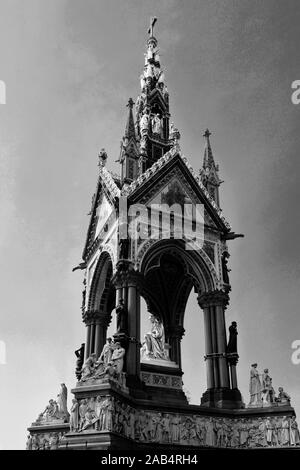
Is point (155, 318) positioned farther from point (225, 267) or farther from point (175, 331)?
point (225, 267)

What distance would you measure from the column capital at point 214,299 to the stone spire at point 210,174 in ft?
14.6

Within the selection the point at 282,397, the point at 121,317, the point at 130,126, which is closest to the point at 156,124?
the point at 130,126

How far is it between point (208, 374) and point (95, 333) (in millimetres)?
4914

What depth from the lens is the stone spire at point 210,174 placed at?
74.0 feet

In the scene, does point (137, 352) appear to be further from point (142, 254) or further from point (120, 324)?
point (142, 254)

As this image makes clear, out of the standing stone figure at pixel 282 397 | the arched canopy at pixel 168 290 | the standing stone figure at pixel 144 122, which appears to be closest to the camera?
the standing stone figure at pixel 282 397

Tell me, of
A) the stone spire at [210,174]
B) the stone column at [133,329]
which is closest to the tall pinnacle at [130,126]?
the stone spire at [210,174]

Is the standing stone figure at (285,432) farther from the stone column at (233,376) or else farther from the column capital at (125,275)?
the column capital at (125,275)

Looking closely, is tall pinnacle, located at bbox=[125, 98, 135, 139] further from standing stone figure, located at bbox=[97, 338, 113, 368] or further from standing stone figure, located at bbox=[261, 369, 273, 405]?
standing stone figure, located at bbox=[261, 369, 273, 405]

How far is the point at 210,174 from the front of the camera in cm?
2295

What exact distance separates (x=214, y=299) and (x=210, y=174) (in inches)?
243

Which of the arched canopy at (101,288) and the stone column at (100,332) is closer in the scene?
the stone column at (100,332)
